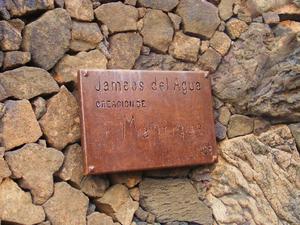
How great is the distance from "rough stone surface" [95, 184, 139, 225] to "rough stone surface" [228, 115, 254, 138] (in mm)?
599

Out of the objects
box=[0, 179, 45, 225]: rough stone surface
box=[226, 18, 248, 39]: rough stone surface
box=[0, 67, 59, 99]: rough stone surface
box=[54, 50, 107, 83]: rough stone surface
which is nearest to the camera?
box=[0, 179, 45, 225]: rough stone surface

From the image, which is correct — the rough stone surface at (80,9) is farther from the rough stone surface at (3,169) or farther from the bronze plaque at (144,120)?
the rough stone surface at (3,169)

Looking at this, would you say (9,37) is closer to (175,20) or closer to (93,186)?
(93,186)

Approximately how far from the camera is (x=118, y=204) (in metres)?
1.81

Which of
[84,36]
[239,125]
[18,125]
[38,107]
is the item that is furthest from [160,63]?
[18,125]

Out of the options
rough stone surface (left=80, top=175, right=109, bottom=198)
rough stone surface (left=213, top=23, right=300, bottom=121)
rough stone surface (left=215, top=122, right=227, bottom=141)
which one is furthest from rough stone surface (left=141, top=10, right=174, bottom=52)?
rough stone surface (left=80, top=175, right=109, bottom=198)

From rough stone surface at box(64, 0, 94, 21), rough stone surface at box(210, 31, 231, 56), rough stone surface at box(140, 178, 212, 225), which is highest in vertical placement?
rough stone surface at box(64, 0, 94, 21)

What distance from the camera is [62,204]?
1.68 metres

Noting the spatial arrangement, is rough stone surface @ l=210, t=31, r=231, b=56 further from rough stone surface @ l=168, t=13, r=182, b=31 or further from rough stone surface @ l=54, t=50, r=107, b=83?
rough stone surface @ l=54, t=50, r=107, b=83

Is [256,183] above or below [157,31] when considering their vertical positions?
below

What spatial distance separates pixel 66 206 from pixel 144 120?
476mm

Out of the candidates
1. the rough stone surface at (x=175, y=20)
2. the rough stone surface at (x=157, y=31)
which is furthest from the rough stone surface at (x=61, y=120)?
the rough stone surface at (x=175, y=20)

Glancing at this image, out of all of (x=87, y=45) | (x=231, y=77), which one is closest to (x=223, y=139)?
(x=231, y=77)

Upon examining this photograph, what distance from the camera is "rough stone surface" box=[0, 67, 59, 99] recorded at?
166 cm
